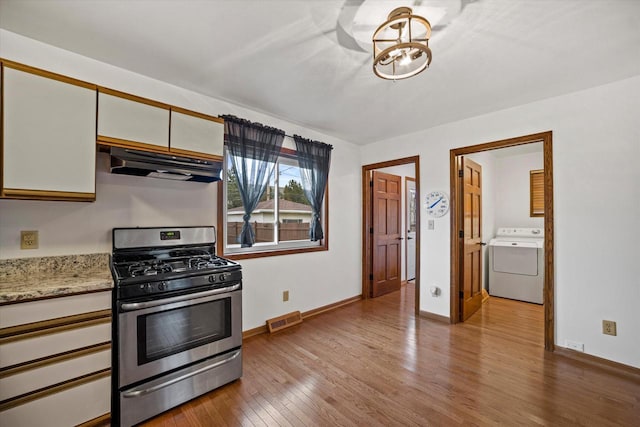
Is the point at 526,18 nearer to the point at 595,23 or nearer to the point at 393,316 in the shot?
the point at 595,23

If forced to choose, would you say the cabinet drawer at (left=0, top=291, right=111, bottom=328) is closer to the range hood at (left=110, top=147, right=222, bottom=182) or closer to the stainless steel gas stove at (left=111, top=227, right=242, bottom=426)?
the stainless steel gas stove at (left=111, top=227, right=242, bottom=426)

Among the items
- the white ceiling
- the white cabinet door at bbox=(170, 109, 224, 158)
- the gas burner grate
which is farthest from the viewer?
the white cabinet door at bbox=(170, 109, 224, 158)

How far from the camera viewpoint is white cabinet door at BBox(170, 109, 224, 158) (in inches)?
88.0

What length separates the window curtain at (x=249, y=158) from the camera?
288cm

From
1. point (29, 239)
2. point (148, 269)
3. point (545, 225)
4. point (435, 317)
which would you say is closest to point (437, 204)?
point (545, 225)

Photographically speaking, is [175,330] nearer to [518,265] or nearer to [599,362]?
[599,362]

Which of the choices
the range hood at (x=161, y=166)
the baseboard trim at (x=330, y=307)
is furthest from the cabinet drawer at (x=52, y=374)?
the baseboard trim at (x=330, y=307)

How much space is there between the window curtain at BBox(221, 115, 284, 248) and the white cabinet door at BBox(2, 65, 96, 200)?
1.18m

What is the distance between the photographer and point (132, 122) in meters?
2.03

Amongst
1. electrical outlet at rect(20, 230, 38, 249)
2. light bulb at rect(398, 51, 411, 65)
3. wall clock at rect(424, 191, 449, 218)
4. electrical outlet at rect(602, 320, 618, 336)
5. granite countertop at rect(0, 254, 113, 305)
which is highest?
light bulb at rect(398, 51, 411, 65)

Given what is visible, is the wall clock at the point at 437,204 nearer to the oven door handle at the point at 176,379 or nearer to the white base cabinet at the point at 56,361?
the oven door handle at the point at 176,379

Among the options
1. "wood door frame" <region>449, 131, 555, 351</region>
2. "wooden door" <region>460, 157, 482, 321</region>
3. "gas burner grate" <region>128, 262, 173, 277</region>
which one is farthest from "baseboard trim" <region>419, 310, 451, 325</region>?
"gas burner grate" <region>128, 262, 173, 277</region>

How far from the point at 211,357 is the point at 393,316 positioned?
2.38 metres

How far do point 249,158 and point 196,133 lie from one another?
724mm
